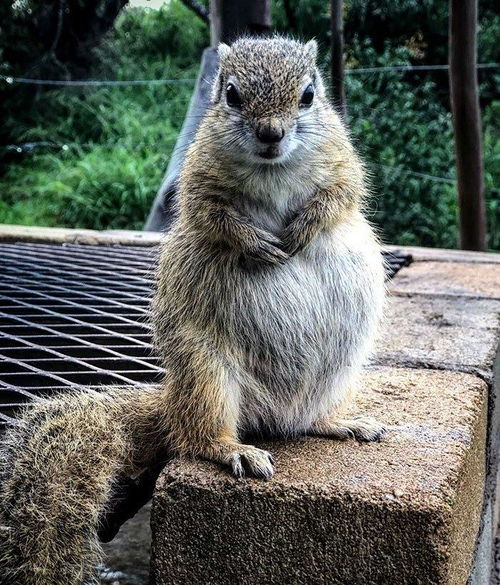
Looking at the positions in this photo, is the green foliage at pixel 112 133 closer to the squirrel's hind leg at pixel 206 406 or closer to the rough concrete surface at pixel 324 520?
the squirrel's hind leg at pixel 206 406

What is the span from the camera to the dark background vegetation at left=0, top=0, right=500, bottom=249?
10547 mm

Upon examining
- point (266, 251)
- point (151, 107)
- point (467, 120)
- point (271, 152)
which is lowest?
point (151, 107)

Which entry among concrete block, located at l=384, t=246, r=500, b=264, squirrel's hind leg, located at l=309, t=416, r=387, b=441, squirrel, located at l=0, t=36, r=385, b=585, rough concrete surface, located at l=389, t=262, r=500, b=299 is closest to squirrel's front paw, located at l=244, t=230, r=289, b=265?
squirrel, located at l=0, t=36, r=385, b=585

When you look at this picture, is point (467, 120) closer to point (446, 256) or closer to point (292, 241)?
point (446, 256)

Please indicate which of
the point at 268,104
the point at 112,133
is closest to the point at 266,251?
the point at 268,104

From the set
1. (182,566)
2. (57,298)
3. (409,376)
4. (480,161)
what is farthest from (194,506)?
(480,161)

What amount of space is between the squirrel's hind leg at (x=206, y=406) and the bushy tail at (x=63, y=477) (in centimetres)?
20

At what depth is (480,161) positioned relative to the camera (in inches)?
229

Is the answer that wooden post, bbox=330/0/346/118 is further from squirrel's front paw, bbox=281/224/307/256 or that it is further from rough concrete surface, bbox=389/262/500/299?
squirrel's front paw, bbox=281/224/307/256

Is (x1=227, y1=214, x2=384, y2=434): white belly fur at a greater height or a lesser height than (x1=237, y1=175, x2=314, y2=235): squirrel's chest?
lesser

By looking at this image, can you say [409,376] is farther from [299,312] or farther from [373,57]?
[373,57]

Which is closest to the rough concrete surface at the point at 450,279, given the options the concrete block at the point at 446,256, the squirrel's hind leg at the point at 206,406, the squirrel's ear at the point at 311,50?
the concrete block at the point at 446,256

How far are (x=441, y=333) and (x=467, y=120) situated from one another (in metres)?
2.88

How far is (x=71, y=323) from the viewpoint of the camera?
3451mm
